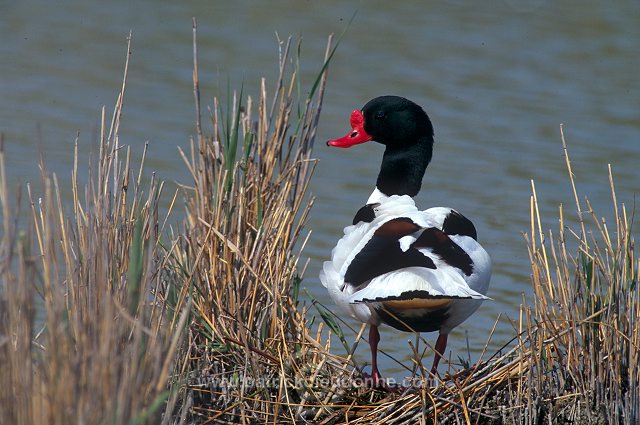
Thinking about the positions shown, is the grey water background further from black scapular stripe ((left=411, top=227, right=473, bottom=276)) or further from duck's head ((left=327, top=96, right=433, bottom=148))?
black scapular stripe ((left=411, top=227, right=473, bottom=276))

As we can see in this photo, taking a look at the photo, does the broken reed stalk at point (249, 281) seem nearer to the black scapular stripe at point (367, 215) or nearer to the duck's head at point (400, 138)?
the black scapular stripe at point (367, 215)

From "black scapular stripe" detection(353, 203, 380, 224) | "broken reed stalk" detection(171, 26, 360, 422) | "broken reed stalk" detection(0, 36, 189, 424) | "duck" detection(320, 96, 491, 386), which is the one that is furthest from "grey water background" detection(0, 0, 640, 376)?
"broken reed stalk" detection(0, 36, 189, 424)

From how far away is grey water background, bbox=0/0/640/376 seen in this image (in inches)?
305

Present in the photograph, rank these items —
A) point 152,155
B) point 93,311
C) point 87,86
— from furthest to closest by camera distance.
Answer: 1. point 87,86
2. point 152,155
3. point 93,311

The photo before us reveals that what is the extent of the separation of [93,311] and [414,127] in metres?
2.51

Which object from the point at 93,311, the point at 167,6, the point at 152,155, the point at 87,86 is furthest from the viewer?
the point at 167,6

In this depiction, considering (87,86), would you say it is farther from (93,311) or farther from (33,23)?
(93,311)

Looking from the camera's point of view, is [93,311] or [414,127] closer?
[93,311]

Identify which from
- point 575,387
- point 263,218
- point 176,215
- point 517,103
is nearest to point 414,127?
point 263,218

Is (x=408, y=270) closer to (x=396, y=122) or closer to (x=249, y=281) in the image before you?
(x=249, y=281)

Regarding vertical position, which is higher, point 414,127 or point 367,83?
point 414,127

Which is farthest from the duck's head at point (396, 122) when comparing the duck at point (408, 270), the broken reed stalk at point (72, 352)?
the broken reed stalk at point (72, 352)

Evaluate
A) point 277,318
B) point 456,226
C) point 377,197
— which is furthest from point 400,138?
point 277,318

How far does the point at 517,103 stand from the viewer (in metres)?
10.2
